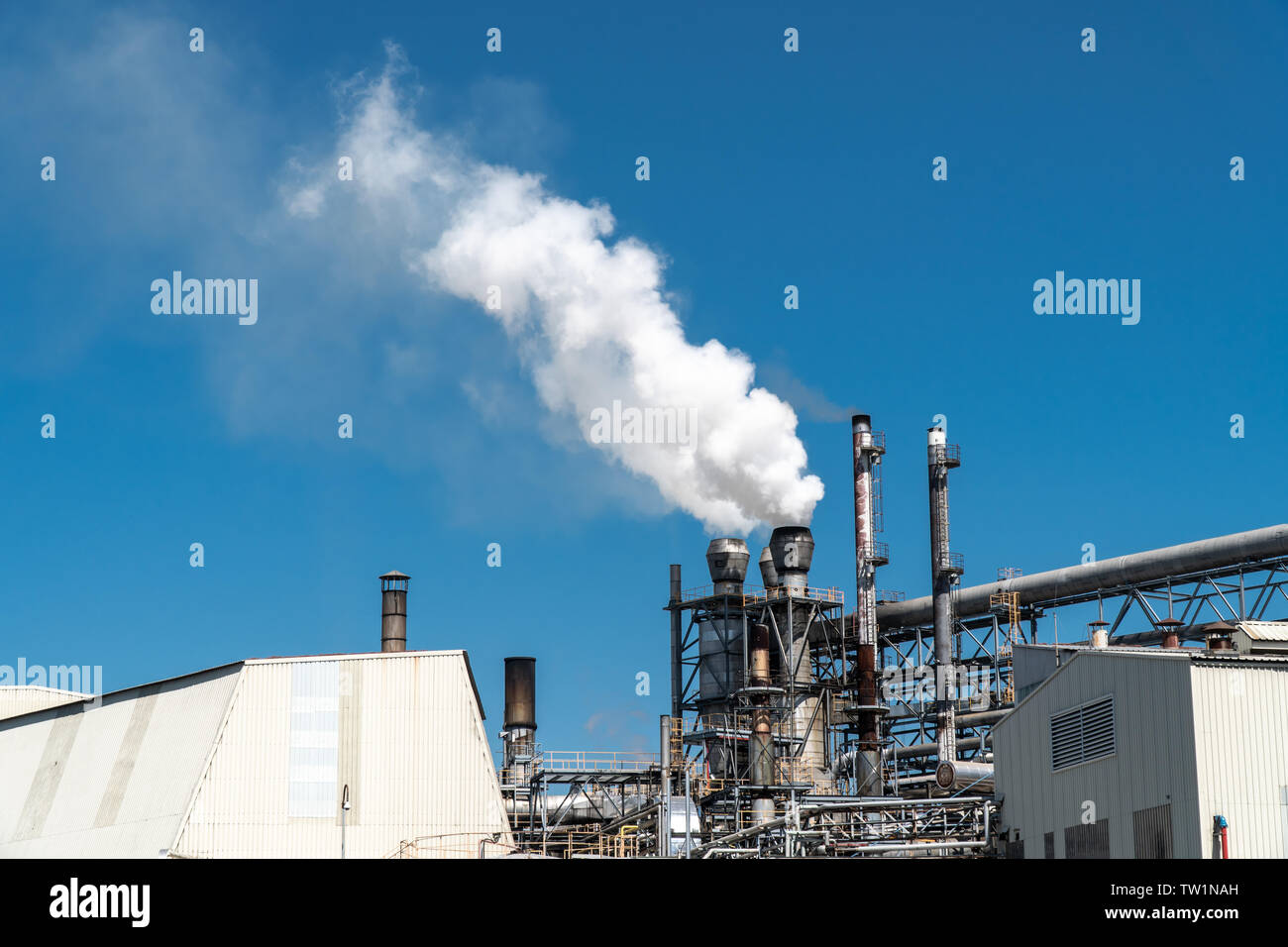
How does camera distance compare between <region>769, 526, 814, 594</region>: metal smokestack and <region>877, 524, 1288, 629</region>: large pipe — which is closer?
<region>877, 524, 1288, 629</region>: large pipe

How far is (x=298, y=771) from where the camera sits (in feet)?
141

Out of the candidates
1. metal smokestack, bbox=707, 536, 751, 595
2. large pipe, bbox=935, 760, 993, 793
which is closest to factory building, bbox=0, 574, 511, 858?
large pipe, bbox=935, 760, 993, 793

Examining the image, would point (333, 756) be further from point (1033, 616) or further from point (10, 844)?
point (1033, 616)

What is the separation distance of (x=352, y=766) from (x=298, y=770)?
1.55 m

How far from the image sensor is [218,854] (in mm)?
41531

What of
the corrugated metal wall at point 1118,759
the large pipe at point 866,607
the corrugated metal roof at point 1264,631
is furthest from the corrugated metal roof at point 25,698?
the corrugated metal roof at point 1264,631

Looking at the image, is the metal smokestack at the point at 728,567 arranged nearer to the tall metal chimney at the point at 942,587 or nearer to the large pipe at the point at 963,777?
the tall metal chimney at the point at 942,587

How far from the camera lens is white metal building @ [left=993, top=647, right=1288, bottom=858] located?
91.5 ft

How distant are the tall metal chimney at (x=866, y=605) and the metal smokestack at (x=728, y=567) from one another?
5.23 metres

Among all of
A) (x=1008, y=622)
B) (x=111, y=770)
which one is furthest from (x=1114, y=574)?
(x=111, y=770)

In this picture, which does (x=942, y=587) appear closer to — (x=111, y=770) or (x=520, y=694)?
(x=520, y=694)

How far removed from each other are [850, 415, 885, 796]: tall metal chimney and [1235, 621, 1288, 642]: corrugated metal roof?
85.2ft

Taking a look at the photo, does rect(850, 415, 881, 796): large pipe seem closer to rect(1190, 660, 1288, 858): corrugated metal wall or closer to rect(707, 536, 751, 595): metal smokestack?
rect(707, 536, 751, 595): metal smokestack
